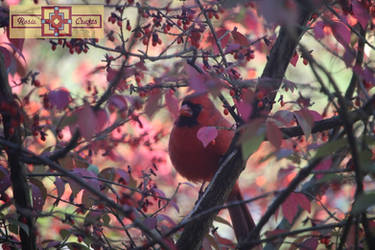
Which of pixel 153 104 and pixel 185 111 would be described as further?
pixel 185 111

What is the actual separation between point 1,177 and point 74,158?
15.7 inches

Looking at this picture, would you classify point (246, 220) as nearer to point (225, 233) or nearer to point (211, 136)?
point (211, 136)

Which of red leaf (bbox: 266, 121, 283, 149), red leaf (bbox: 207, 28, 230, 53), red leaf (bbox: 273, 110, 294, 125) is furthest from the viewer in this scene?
red leaf (bbox: 207, 28, 230, 53)

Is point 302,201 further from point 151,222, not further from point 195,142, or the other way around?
point 195,142

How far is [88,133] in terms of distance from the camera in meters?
1.39

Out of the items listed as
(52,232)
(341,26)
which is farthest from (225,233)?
(341,26)

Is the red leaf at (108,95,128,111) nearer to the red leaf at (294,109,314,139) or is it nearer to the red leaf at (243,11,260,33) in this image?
the red leaf at (294,109,314,139)

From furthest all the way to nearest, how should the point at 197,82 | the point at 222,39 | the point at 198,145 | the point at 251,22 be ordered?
the point at 251,22
the point at 198,145
the point at 222,39
the point at 197,82

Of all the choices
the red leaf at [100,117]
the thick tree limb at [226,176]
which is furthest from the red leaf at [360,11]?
the red leaf at [100,117]

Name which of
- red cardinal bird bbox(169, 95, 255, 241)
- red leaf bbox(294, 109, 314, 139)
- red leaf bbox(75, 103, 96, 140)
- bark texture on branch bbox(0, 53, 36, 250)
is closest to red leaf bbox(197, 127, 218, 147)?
red leaf bbox(294, 109, 314, 139)

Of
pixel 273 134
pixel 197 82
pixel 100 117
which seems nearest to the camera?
pixel 273 134

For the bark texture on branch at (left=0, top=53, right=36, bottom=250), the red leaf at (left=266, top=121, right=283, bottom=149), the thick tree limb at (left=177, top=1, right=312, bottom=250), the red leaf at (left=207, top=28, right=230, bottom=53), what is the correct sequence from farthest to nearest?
the red leaf at (left=207, top=28, right=230, bottom=53), the thick tree limb at (left=177, top=1, right=312, bottom=250), the bark texture on branch at (left=0, top=53, right=36, bottom=250), the red leaf at (left=266, top=121, right=283, bottom=149)

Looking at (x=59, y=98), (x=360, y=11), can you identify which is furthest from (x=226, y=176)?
(x=360, y=11)

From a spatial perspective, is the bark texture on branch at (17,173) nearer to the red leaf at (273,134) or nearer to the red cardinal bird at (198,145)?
the red leaf at (273,134)
